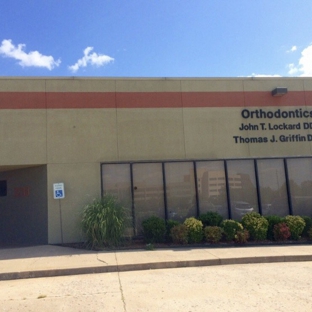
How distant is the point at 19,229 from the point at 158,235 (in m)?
6.19

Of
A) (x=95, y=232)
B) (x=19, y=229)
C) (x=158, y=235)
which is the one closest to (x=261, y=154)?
(x=158, y=235)

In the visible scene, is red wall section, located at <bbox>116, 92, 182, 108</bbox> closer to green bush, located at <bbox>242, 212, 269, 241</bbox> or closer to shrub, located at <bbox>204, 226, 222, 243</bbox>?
shrub, located at <bbox>204, 226, 222, 243</bbox>

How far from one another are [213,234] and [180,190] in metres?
2.22

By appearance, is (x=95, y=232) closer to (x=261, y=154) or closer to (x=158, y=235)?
(x=158, y=235)

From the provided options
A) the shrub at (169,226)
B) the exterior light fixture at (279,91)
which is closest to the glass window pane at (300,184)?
the exterior light fixture at (279,91)

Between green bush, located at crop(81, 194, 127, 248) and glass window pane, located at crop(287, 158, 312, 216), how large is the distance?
6808 mm

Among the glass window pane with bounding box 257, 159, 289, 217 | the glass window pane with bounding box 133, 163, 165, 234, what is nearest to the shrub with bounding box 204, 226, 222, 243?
the glass window pane with bounding box 133, 163, 165, 234

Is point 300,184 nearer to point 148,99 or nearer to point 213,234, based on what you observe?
point 213,234

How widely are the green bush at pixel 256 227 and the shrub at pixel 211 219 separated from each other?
84cm

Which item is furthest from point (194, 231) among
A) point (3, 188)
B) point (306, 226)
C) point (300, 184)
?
point (3, 188)

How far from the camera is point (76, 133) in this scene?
1259cm

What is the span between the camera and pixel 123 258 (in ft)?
31.2

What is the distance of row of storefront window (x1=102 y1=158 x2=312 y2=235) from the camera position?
1262 centimetres

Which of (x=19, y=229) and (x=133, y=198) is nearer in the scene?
(x=133, y=198)
